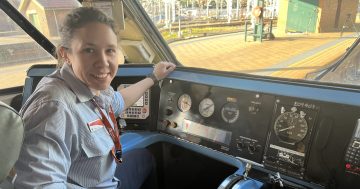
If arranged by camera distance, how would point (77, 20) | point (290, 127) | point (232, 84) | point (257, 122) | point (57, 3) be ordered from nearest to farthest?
point (77, 20) < point (290, 127) < point (257, 122) < point (232, 84) < point (57, 3)

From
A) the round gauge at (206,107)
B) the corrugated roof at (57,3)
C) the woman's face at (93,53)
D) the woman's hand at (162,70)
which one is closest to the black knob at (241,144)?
the round gauge at (206,107)

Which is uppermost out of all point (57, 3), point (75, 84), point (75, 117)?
point (57, 3)

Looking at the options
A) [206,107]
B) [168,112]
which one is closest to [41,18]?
[168,112]

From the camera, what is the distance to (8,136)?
64cm

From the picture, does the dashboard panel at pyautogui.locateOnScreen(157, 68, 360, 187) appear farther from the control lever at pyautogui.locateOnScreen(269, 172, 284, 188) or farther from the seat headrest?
the seat headrest

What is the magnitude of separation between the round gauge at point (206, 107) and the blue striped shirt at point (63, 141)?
62 centimetres

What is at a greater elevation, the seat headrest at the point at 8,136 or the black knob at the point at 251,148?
the seat headrest at the point at 8,136

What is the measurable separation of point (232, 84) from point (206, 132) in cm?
33

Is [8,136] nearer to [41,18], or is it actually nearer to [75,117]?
[75,117]

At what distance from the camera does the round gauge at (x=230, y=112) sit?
1.63 m

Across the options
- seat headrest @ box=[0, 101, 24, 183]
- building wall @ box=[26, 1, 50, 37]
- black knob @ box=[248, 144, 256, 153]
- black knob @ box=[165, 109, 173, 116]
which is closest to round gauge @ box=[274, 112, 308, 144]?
black knob @ box=[248, 144, 256, 153]

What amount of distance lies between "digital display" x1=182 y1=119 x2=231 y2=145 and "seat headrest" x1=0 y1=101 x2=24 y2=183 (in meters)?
1.18

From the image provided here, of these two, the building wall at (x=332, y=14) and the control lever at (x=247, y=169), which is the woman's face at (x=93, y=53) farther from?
the building wall at (x=332, y=14)

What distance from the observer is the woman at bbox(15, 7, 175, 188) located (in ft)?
3.14
